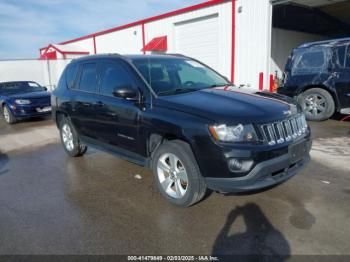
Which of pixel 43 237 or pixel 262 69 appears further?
pixel 262 69

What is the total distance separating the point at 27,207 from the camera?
3.80m

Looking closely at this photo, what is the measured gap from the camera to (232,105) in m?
3.28

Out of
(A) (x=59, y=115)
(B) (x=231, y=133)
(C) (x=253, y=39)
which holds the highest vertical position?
(C) (x=253, y=39)

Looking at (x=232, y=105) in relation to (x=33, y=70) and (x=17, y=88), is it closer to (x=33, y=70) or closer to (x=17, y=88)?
(x=17, y=88)

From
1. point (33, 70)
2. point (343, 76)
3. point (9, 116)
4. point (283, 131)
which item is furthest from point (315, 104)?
point (33, 70)

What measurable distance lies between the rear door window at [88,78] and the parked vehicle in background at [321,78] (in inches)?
233

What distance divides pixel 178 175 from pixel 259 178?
97 centimetres

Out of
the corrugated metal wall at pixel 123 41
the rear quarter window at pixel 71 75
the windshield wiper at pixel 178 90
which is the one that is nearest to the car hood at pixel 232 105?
the windshield wiper at pixel 178 90

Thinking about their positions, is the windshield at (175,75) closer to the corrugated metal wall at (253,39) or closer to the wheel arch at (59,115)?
the wheel arch at (59,115)

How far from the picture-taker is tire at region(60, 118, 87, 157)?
18.3 ft

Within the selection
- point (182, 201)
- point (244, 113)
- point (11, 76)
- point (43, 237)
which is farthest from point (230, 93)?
point (11, 76)

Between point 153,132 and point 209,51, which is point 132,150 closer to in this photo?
point 153,132

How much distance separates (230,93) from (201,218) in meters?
1.59

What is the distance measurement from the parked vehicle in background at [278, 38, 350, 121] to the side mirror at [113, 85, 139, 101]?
5.89m
